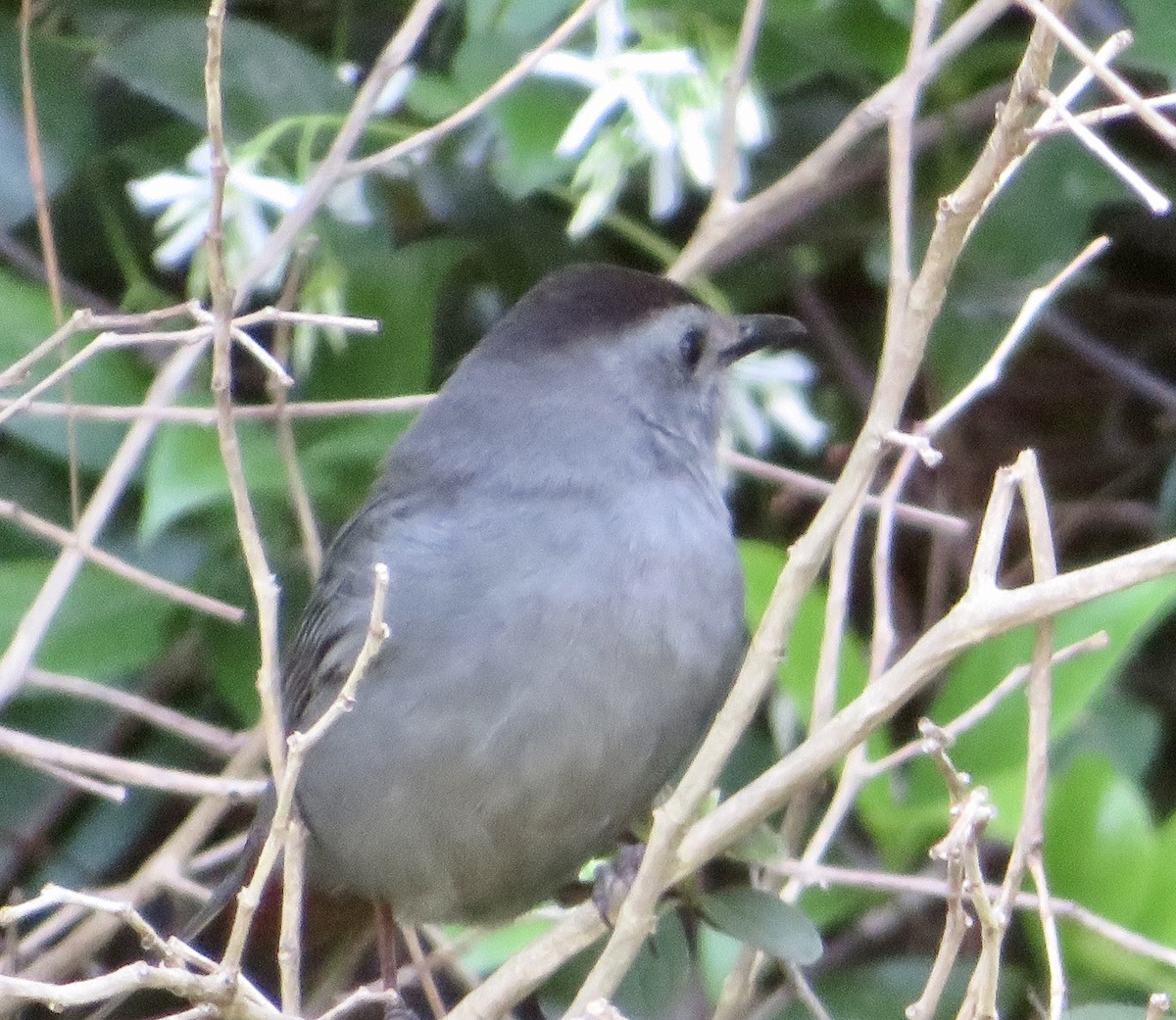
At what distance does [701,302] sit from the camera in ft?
7.74

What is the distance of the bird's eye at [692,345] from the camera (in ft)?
7.73

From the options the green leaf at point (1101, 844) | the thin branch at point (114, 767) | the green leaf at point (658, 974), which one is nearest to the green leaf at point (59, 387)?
the thin branch at point (114, 767)

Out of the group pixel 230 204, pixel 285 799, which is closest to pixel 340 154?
pixel 230 204

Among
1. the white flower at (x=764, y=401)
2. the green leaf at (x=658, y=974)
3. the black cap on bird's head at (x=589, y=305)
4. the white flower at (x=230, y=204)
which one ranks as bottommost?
the green leaf at (x=658, y=974)

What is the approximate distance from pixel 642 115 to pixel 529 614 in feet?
2.01

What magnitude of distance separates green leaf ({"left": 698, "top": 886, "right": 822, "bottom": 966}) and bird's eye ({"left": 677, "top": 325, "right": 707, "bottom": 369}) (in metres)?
0.77

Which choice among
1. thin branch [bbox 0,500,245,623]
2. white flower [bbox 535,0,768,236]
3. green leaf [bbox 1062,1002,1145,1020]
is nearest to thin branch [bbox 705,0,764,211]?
white flower [bbox 535,0,768,236]

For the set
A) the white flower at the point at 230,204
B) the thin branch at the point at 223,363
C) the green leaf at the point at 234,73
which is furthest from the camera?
the green leaf at the point at 234,73

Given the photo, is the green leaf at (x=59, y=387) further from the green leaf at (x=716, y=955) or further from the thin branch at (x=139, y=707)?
the green leaf at (x=716, y=955)

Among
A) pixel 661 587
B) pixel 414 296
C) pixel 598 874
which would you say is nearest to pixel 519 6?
pixel 414 296

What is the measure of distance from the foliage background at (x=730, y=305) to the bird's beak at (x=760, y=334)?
22 cm

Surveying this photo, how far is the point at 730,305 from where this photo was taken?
9.00 ft

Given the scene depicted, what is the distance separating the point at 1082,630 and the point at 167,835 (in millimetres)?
1425

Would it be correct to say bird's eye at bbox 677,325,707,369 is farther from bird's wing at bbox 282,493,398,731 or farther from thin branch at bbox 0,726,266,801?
thin branch at bbox 0,726,266,801
